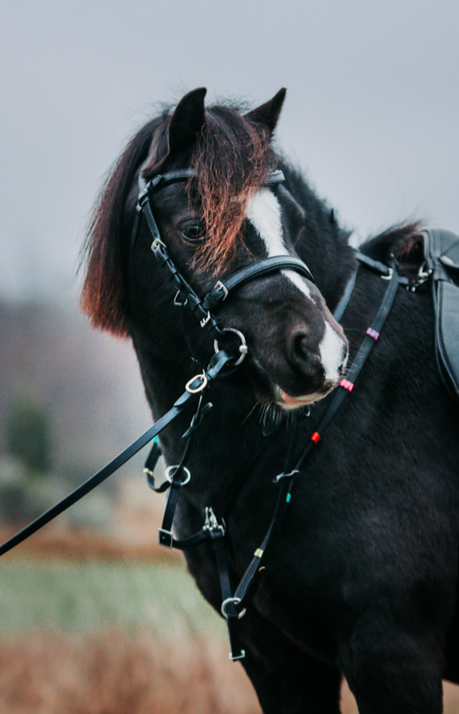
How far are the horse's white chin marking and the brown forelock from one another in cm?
3

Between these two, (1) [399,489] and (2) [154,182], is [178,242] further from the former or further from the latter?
(1) [399,489]

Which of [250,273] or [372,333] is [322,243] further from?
[250,273]

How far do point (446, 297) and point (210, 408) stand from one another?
0.97 m

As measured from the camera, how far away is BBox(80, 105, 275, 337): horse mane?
5.15 ft

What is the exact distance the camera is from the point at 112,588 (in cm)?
444

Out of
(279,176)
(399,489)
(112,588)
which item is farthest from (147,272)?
(112,588)

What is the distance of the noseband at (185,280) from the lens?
1.52 meters

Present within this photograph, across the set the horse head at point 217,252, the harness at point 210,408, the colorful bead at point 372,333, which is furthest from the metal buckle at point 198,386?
the colorful bead at point 372,333

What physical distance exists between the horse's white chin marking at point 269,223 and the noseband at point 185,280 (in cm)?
4

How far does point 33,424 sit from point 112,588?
5.51 feet

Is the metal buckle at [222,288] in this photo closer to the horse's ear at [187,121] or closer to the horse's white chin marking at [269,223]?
the horse's white chin marking at [269,223]

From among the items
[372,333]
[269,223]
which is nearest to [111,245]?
[269,223]

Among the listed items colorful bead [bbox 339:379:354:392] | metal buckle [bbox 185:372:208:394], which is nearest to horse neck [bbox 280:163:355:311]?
colorful bead [bbox 339:379:354:392]

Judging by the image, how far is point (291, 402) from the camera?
1500mm
